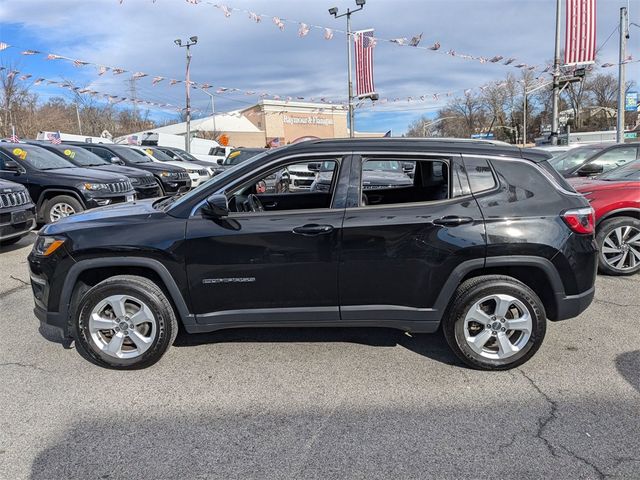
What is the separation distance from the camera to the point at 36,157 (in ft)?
30.4

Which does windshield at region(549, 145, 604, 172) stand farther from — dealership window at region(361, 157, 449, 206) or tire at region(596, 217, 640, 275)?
dealership window at region(361, 157, 449, 206)

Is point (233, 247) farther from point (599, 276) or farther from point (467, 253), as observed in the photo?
point (599, 276)

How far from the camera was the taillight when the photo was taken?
3.44m

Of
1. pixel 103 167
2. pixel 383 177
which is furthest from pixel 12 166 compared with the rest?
pixel 383 177

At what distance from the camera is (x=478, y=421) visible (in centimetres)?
293

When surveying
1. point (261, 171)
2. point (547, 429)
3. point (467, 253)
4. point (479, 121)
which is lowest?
point (547, 429)

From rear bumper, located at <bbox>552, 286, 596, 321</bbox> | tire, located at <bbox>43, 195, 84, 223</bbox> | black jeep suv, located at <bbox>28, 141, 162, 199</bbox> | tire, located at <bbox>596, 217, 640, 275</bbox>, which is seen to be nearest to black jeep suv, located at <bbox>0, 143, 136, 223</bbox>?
tire, located at <bbox>43, 195, 84, 223</bbox>

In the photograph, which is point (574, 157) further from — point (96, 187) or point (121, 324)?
point (121, 324)

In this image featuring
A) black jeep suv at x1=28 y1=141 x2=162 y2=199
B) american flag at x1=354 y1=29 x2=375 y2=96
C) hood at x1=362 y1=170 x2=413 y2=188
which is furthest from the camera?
american flag at x1=354 y1=29 x2=375 y2=96

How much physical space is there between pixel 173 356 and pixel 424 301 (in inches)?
81.6

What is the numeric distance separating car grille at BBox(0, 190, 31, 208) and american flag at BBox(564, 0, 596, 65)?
1582 centimetres

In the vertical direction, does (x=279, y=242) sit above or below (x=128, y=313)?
above

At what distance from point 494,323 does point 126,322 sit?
2764mm

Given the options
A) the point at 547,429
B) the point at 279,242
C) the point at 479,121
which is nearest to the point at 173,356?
the point at 279,242
